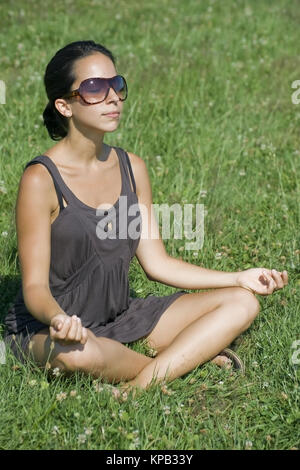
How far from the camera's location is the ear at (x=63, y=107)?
4.25 m

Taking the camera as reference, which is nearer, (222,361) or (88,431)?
(88,431)

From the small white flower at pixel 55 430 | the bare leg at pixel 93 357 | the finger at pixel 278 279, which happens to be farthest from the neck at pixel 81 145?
the small white flower at pixel 55 430

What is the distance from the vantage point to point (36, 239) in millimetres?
3961

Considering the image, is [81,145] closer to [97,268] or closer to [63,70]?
[63,70]

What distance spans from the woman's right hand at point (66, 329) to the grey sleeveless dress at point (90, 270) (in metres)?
0.54

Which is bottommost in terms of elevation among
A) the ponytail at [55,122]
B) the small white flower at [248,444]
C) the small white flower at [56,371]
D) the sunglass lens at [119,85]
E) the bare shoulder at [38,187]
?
the small white flower at [248,444]

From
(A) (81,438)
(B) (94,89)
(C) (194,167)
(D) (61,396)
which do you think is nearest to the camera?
(A) (81,438)

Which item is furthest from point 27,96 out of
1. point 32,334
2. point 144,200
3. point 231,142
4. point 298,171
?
point 32,334

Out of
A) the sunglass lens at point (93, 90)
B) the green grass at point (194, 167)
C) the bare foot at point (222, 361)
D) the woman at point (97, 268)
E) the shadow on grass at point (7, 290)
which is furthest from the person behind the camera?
the shadow on grass at point (7, 290)

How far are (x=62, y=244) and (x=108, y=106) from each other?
0.71 metres

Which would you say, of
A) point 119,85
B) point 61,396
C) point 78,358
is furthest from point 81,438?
point 119,85

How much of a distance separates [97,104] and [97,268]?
31.8 inches

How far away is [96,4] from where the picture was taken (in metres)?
10.1

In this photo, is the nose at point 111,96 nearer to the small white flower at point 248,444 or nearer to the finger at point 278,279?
the finger at point 278,279
